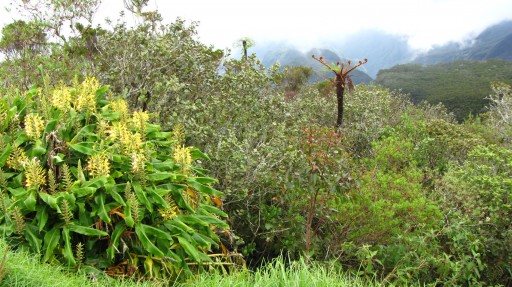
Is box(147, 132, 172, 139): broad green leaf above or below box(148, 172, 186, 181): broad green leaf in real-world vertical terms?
above

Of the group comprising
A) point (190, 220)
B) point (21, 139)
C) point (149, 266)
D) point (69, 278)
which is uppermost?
point (21, 139)

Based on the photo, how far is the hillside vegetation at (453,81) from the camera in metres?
50.5

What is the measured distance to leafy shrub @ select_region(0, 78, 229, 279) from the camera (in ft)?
9.30

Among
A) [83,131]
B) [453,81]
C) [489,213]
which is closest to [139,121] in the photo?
[83,131]

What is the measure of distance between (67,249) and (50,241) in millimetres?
143

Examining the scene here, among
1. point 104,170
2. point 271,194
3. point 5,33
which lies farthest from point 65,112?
point 5,33

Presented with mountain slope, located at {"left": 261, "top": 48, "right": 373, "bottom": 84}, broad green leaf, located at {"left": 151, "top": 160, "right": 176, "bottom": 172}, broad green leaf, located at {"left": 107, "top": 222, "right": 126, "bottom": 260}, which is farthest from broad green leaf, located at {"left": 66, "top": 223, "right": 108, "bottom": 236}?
mountain slope, located at {"left": 261, "top": 48, "right": 373, "bottom": 84}

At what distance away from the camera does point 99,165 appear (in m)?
2.90

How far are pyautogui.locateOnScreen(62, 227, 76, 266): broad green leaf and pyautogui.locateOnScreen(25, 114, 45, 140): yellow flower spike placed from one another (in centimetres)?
80

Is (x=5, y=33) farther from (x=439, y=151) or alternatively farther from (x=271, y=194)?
(x=439, y=151)

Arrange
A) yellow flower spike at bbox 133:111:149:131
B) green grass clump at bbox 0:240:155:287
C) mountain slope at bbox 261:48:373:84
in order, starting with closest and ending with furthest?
green grass clump at bbox 0:240:155:287 → yellow flower spike at bbox 133:111:149:131 → mountain slope at bbox 261:48:373:84

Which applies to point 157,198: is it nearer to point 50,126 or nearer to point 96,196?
point 96,196

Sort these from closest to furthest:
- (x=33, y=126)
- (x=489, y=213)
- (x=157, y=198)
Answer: (x=157, y=198) → (x=33, y=126) → (x=489, y=213)

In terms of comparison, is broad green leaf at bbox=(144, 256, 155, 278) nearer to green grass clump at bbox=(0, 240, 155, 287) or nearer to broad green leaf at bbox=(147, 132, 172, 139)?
green grass clump at bbox=(0, 240, 155, 287)
